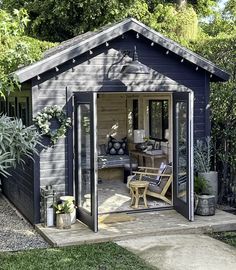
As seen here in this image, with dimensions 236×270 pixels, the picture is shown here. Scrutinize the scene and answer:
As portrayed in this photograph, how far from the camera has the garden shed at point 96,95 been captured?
8.50 metres

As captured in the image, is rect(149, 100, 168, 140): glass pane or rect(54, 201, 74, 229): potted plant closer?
rect(54, 201, 74, 229): potted plant

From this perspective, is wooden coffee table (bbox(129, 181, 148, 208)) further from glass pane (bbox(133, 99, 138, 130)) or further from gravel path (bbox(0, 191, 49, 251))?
glass pane (bbox(133, 99, 138, 130))

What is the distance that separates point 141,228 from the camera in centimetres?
829

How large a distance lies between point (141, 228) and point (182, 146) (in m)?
1.80

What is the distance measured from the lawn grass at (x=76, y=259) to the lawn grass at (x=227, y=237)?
1840mm

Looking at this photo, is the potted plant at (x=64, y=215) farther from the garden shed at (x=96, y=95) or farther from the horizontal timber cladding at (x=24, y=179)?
the horizontal timber cladding at (x=24, y=179)

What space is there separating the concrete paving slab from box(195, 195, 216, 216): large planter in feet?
3.18

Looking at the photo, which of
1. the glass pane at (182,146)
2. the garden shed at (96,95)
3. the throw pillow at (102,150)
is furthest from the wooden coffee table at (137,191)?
the throw pillow at (102,150)

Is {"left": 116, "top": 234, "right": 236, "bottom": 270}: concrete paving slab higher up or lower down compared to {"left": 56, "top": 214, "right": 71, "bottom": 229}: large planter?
lower down

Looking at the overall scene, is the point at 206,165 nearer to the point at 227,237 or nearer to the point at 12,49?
the point at 227,237

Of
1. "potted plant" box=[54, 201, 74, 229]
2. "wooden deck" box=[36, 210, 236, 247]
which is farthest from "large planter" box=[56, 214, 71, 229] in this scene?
"wooden deck" box=[36, 210, 236, 247]

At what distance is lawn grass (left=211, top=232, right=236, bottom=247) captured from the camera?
26.0ft

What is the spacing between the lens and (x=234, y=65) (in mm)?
10531

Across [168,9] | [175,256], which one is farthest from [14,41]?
[168,9]
